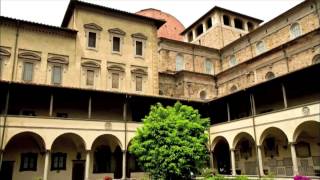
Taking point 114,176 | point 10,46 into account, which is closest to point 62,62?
point 10,46

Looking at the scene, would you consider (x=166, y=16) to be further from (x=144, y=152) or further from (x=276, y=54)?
(x=144, y=152)

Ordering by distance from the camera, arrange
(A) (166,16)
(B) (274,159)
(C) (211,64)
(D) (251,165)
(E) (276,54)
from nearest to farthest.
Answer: (B) (274,159)
(D) (251,165)
(E) (276,54)
(C) (211,64)
(A) (166,16)

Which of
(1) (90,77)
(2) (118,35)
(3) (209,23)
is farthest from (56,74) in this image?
(3) (209,23)

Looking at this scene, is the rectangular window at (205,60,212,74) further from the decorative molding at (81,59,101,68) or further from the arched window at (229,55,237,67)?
the decorative molding at (81,59,101,68)

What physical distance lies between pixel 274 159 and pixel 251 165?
2182 millimetres

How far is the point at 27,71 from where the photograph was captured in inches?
990

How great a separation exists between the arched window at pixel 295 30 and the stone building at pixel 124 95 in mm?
98

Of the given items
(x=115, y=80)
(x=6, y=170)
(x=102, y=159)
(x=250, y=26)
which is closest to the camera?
(x=6, y=170)

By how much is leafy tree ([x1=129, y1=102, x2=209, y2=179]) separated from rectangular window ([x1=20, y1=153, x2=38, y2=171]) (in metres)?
7.98

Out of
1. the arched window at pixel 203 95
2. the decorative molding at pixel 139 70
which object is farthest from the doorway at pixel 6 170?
the arched window at pixel 203 95

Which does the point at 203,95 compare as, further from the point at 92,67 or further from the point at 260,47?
the point at 92,67

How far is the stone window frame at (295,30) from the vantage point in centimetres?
2963

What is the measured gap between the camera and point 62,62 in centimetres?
2661

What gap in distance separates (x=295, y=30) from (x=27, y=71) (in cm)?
2486
